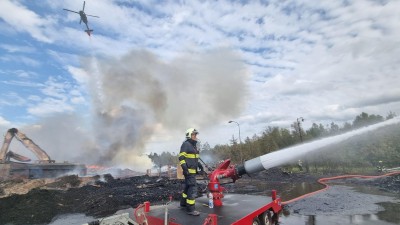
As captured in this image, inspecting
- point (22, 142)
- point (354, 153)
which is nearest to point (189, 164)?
point (22, 142)

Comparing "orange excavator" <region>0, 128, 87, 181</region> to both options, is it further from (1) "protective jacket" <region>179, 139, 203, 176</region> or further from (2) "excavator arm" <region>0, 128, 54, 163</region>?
(1) "protective jacket" <region>179, 139, 203, 176</region>

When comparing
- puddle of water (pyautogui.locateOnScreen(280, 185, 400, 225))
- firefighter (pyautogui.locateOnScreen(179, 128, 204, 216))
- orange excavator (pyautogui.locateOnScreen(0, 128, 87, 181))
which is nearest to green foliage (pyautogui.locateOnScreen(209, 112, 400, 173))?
puddle of water (pyautogui.locateOnScreen(280, 185, 400, 225))

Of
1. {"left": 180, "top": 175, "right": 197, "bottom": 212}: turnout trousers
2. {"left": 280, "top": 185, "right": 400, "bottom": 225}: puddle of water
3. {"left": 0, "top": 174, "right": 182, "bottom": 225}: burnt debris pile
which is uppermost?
{"left": 180, "top": 175, "right": 197, "bottom": 212}: turnout trousers

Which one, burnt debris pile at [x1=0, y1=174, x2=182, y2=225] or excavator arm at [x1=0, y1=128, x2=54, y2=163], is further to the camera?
excavator arm at [x1=0, y1=128, x2=54, y2=163]

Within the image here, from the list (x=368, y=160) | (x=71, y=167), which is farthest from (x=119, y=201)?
(x=368, y=160)

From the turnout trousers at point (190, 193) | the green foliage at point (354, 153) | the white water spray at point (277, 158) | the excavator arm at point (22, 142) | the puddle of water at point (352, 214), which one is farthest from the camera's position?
the green foliage at point (354, 153)

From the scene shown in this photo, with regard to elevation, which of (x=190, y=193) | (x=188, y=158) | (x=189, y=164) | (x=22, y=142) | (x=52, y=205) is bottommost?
(x=52, y=205)

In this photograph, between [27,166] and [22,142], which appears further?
[22,142]

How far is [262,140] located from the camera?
58.7m

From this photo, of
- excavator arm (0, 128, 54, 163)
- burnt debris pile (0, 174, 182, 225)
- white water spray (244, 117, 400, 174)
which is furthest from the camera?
excavator arm (0, 128, 54, 163)

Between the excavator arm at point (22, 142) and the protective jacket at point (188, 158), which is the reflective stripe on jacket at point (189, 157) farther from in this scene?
the excavator arm at point (22, 142)

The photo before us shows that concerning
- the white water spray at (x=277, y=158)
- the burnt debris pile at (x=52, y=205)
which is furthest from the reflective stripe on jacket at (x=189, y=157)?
the burnt debris pile at (x=52, y=205)

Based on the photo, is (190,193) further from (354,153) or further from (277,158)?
(354,153)

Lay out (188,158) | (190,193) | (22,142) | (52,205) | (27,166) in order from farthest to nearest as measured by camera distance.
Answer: (22,142)
(27,166)
(52,205)
(188,158)
(190,193)
